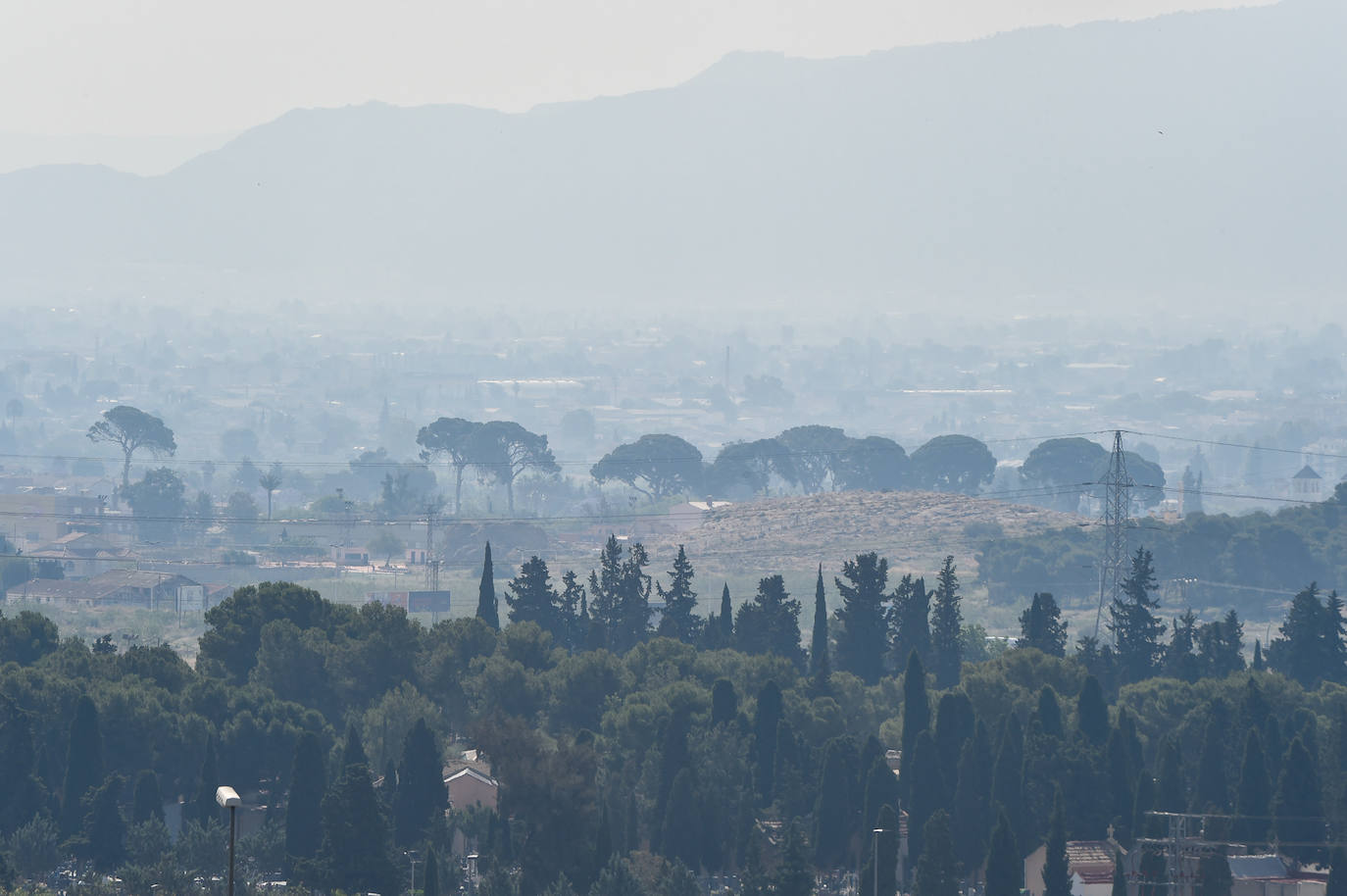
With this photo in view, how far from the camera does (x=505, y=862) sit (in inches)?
2442

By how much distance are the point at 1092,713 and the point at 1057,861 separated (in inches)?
556

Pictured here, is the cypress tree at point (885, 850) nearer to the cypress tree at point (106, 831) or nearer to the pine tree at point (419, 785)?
the pine tree at point (419, 785)

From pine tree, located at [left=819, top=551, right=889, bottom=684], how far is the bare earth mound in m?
59.2

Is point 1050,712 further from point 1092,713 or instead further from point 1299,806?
point 1299,806

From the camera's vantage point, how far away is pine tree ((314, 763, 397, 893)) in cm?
5741

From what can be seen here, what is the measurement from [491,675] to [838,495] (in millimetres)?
94757

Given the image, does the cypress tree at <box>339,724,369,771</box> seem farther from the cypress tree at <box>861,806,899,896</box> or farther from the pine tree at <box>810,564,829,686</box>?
the pine tree at <box>810,564,829,686</box>

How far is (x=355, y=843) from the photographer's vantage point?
2279 inches

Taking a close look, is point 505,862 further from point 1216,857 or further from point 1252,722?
point 1252,722

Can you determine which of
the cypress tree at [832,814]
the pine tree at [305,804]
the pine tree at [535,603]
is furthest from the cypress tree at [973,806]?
the pine tree at [535,603]

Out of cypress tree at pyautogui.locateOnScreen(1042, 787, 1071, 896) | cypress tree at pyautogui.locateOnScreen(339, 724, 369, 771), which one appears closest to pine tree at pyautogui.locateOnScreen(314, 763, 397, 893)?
cypress tree at pyautogui.locateOnScreen(339, 724, 369, 771)

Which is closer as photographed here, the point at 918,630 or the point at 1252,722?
the point at 1252,722

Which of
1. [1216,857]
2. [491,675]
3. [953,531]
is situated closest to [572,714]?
[491,675]

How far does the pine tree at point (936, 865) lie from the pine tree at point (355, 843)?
1412cm
